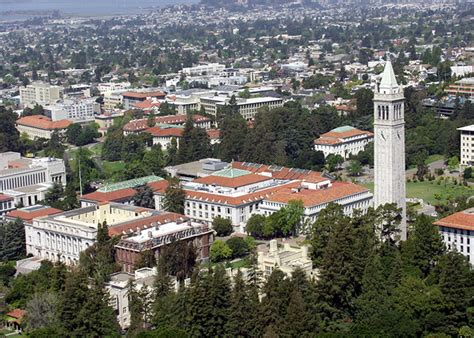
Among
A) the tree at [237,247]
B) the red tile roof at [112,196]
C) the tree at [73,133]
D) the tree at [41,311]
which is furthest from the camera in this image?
the tree at [73,133]

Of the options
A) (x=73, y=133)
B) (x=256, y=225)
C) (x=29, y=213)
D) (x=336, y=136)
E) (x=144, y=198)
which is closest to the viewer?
(x=256, y=225)

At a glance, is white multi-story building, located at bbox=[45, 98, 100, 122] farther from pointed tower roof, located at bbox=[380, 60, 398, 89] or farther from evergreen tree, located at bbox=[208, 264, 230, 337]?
evergreen tree, located at bbox=[208, 264, 230, 337]

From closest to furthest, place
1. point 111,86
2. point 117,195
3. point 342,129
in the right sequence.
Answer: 1. point 117,195
2. point 342,129
3. point 111,86

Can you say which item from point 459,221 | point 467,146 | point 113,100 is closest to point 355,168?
point 467,146

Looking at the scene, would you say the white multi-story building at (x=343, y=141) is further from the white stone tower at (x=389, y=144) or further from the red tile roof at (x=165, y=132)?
the white stone tower at (x=389, y=144)

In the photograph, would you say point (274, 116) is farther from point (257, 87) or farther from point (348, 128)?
point (257, 87)

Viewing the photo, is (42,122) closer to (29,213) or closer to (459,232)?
(29,213)

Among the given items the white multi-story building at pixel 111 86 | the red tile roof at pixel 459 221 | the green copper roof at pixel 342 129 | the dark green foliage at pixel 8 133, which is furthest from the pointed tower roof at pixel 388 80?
the white multi-story building at pixel 111 86
